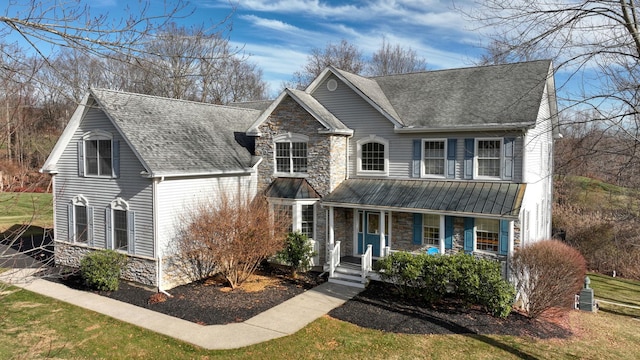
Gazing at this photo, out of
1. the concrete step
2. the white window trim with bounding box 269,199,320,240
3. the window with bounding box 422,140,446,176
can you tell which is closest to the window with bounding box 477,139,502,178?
the window with bounding box 422,140,446,176

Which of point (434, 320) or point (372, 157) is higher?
point (372, 157)

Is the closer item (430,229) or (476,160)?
(476,160)

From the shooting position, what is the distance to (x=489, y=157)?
15.2 metres

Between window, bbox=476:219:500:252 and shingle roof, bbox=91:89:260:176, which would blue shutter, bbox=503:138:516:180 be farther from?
shingle roof, bbox=91:89:260:176

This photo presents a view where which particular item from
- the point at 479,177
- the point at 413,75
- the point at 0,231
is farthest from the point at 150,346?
the point at 0,231

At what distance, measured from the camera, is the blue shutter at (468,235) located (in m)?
14.9

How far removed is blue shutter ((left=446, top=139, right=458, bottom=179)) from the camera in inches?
616

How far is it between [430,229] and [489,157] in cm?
339

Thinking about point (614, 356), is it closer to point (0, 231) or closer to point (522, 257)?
point (522, 257)

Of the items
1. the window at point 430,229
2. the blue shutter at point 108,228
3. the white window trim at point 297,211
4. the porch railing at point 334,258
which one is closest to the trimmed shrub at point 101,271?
the blue shutter at point 108,228

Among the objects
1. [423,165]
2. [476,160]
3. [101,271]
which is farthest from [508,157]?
[101,271]

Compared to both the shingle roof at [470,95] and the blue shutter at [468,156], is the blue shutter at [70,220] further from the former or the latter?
the blue shutter at [468,156]

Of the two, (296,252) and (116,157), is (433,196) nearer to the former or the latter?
(296,252)

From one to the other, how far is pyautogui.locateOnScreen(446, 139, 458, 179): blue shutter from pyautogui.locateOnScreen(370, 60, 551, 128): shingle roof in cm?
70
